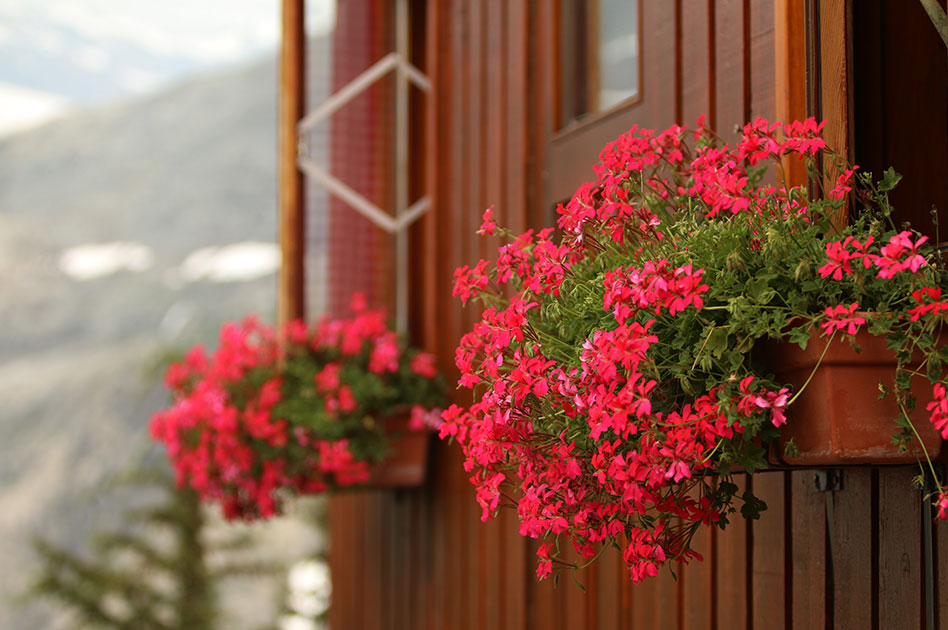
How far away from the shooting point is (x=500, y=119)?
323 centimetres

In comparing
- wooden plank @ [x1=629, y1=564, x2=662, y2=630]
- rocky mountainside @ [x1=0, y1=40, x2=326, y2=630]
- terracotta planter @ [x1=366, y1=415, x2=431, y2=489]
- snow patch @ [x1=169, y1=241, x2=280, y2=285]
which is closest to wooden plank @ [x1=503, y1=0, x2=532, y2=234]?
terracotta planter @ [x1=366, y1=415, x2=431, y2=489]

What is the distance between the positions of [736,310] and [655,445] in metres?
0.19

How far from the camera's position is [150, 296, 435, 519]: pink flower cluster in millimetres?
3254

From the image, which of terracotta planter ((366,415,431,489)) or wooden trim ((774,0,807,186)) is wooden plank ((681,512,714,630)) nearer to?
wooden trim ((774,0,807,186))

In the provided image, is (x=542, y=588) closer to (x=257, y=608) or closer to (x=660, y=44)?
(x=660, y=44)

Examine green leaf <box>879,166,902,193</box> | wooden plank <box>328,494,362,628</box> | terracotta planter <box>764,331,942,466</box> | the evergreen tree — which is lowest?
the evergreen tree

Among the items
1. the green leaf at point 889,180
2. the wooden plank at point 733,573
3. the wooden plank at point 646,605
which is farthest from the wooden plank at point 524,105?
the green leaf at point 889,180

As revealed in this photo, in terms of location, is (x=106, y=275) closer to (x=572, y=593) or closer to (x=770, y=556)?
(x=572, y=593)

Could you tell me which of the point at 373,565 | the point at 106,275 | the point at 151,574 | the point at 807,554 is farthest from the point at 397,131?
the point at 106,275

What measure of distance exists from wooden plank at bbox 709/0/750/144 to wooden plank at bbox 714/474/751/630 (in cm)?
68

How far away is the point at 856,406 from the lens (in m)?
1.42

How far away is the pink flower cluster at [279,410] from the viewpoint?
3254mm

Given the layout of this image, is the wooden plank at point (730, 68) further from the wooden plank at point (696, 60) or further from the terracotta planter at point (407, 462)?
the terracotta planter at point (407, 462)

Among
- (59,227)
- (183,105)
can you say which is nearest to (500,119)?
(59,227)
